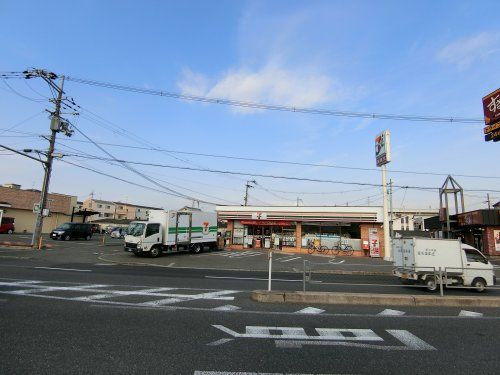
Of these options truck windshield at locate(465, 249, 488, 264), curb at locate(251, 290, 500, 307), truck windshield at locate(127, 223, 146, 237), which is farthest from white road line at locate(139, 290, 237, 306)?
truck windshield at locate(127, 223, 146, 237)

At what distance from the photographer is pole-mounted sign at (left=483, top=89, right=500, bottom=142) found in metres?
18.7

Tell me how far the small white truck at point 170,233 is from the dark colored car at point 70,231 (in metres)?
16.2

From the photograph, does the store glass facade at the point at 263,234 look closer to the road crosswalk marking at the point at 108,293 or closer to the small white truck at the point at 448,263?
the small white truck at the point at 448,263

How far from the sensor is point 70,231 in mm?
40312

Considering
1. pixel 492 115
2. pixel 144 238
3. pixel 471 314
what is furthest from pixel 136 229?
pixel 492 115

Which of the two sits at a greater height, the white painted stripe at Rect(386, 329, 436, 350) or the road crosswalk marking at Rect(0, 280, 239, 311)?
the road crosswalk marking at Rect(0, 280, 239, 311)

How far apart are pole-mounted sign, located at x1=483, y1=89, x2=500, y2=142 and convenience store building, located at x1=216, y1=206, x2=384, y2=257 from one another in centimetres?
1606

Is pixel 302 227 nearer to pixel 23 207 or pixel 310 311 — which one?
pixel 310 311

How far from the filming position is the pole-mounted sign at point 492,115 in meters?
18.7

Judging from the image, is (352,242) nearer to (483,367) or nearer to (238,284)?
(238,284)

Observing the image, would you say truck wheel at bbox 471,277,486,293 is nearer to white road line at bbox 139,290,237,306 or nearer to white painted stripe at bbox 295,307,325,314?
white painted stripe at bbox 295,307,325,314

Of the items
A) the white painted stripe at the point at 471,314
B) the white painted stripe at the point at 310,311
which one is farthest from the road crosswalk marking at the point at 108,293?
the white painted stripe at the point at 471,314

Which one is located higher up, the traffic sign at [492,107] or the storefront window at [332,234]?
the traffic sign at [492,107]

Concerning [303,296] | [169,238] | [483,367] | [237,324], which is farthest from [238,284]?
[169,238]
